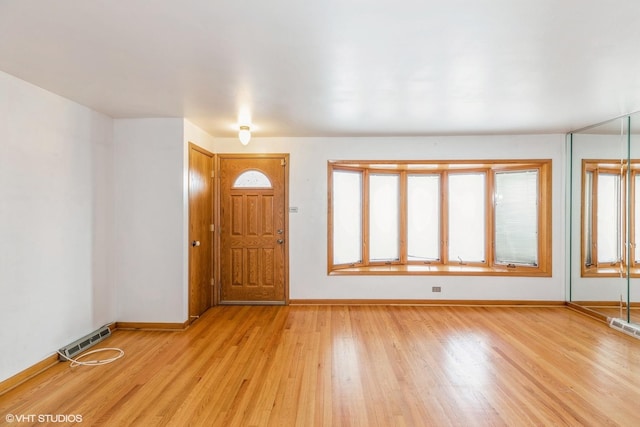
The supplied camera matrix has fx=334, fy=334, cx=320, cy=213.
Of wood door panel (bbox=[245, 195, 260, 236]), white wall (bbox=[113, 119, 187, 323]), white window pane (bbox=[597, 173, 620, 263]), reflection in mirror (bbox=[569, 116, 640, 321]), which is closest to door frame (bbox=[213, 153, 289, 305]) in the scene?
wood door panel (bbox=[245, 195, 260, 236])

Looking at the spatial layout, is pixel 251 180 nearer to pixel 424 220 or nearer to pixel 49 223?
pixel 49 223

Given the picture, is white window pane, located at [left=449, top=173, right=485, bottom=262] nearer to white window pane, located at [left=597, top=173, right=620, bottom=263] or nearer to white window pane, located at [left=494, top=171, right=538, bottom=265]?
white window pane, located at [left=494, top=171, right=538, bottom=265]

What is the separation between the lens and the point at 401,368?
116 inches

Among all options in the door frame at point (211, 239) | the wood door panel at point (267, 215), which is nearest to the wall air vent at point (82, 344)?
the door frame at point (211, 239)

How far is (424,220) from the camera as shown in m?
5.53

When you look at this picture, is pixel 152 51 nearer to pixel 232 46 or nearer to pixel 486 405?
pixel 232 46

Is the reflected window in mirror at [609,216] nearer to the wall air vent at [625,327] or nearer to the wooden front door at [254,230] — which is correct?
the wall air vent at [625,327]

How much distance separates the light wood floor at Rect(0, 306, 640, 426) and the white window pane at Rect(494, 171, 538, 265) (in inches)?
46.0

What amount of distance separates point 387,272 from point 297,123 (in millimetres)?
2512

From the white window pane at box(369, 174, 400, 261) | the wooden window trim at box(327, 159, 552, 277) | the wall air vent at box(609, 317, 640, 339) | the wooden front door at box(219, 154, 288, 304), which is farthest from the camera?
the white window pane at box(369, 174, 400, 261)

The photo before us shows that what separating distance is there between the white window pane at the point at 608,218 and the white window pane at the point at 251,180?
4.49 meters

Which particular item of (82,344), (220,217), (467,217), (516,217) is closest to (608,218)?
(516,217)

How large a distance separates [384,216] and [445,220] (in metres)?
0.99

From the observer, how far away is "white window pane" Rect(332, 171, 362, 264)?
208 inches
